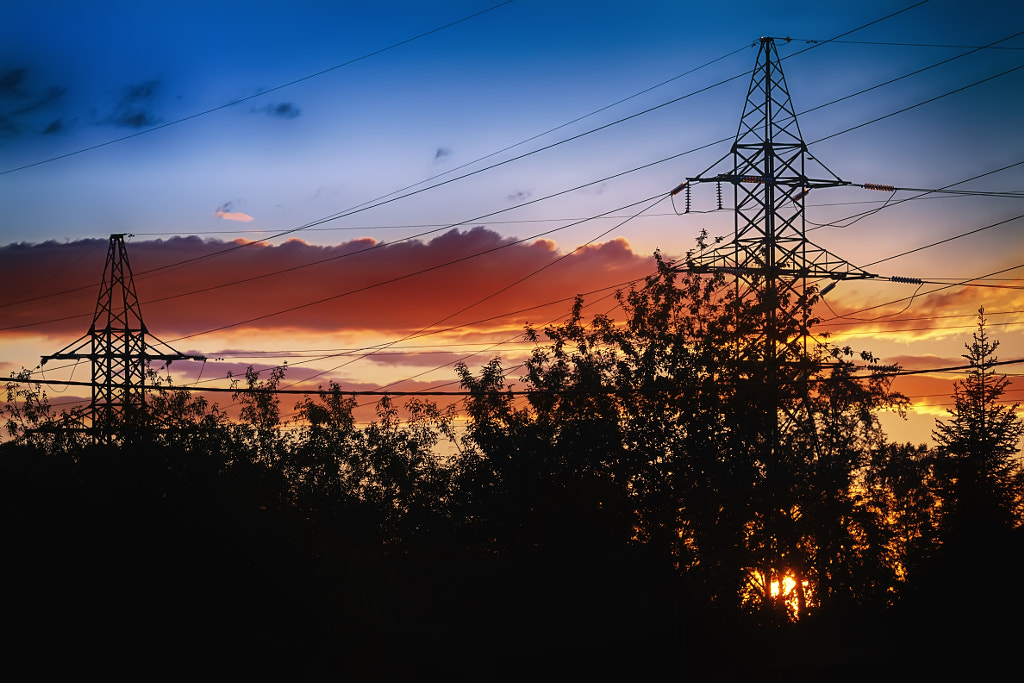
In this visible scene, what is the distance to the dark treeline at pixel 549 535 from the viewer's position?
775 inches

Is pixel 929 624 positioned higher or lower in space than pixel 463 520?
lower

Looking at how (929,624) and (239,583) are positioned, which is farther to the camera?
(929,624)

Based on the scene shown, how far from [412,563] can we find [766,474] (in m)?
12.3

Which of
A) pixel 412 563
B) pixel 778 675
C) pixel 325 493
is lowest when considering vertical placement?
pixel 778 675

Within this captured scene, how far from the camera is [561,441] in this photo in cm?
3250

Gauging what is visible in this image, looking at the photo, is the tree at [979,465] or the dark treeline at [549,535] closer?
the dark treeline at [549,535]

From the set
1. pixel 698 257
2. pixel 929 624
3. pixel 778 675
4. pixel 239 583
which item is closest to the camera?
pixel 239 583

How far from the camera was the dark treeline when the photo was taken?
64.6ft

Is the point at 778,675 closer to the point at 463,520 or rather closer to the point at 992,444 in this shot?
the point at 463,520

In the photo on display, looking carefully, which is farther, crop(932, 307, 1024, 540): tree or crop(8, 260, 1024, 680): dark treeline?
crop(932, 307, 1024, 540): tree

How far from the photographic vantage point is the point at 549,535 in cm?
3206

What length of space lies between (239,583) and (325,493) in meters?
16.4

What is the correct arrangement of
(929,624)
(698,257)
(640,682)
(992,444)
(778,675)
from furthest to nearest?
(992,444) < (929,624) < (698,257) < (640,682) < (778,675)

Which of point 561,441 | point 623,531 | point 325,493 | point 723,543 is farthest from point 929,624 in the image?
point 325,493
